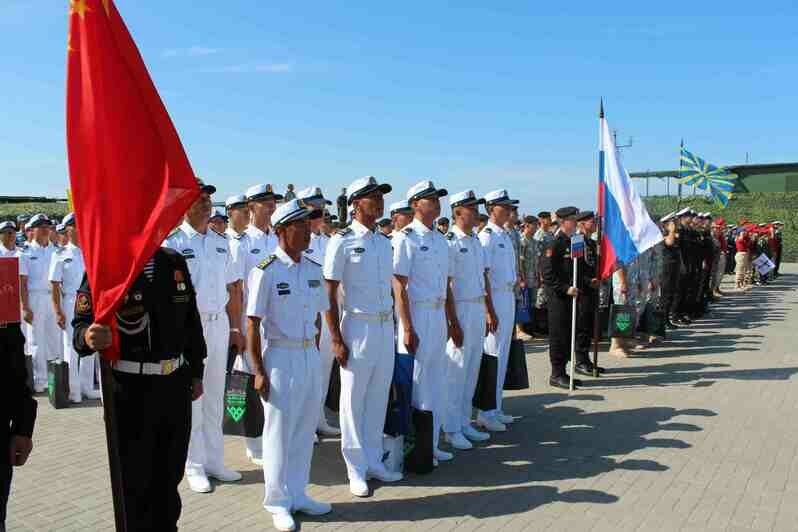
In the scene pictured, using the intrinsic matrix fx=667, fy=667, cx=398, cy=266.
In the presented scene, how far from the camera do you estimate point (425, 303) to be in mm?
5684

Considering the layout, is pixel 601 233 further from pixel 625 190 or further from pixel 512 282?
pixel 512 282

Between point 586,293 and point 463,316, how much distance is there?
3693 millimetres

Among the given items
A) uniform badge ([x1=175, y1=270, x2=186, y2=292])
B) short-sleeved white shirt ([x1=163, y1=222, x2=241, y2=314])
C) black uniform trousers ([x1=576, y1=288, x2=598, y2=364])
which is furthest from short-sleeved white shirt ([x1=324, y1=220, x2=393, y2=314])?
black uniform trousers ([x1=576, y1=288, x2=598, y2=364])

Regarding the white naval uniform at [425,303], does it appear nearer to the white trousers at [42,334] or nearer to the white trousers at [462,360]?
the white trousers at [462,360]

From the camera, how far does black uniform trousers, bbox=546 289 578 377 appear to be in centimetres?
869

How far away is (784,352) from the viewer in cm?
1109

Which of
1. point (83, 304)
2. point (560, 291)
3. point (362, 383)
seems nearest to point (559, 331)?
point (560, 291)

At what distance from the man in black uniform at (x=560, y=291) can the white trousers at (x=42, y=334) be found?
6.67 meters

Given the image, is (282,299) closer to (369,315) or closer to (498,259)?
(369,315)

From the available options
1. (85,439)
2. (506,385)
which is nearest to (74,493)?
(85,439)

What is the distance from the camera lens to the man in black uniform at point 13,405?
299 centimetres

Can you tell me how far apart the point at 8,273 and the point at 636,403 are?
6.85m

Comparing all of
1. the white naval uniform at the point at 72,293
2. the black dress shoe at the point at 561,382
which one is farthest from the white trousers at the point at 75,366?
the black dress shoe at the point at 561,382

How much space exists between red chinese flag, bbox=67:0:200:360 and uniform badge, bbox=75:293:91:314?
2.35 ft
